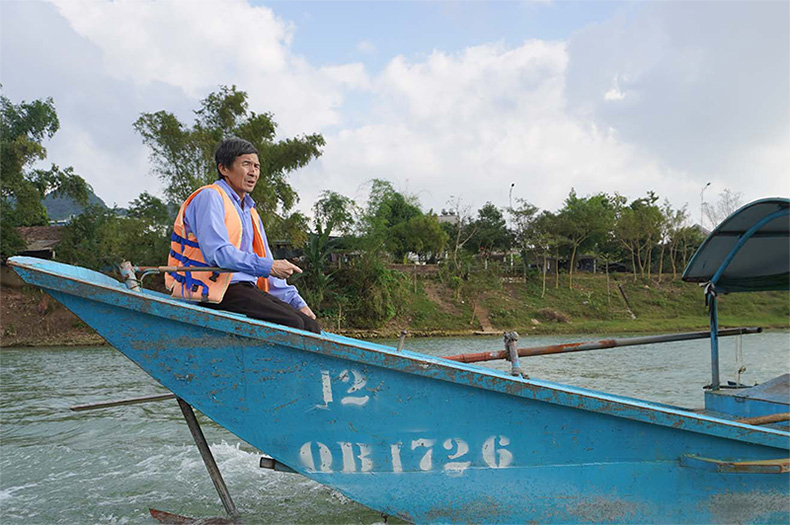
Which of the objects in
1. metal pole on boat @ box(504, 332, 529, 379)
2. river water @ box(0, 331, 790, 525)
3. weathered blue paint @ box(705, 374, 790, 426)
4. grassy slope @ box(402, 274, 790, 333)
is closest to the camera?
metal pole on boat @ box(504, 332, 529, 379)

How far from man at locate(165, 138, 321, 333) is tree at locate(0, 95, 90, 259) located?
79.2ft

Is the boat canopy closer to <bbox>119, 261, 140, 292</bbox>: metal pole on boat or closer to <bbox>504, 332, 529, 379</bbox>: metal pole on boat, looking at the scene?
<bbox>504, 332, 529, 379</bbox>: metal pole on boat

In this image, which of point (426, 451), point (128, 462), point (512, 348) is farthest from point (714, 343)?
point (128, 462)

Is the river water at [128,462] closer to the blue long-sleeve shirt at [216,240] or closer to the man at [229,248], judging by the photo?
the man at [229,248]

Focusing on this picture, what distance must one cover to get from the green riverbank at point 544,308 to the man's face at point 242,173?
2119cm

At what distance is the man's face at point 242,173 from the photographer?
3205 mm

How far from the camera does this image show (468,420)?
2.87 meters

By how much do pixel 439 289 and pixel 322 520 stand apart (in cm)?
2693

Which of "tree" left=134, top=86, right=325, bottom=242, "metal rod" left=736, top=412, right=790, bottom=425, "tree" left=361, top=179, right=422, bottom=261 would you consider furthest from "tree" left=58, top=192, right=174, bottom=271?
"metal rod" left=736, top=412, right=790, bottom=425

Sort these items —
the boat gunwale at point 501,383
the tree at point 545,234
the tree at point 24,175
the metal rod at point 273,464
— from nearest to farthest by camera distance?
the boat gunwale at point 501,383 → the metal rod at point 273,464 → the tree at point 24,175 → the tree at point 545,234

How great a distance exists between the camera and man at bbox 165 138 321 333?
2881 millimetres

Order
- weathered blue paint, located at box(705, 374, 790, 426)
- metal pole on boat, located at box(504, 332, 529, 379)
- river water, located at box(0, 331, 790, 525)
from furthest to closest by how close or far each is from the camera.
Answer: river water, located at box(0, 331, 790, 525), weathered blue paint, located at box(705, 374, 790, 426), metal pole on boat, located at box(504, 332, 529, 379)

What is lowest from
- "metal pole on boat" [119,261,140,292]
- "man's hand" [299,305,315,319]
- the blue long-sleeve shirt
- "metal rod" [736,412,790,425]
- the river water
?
the river water

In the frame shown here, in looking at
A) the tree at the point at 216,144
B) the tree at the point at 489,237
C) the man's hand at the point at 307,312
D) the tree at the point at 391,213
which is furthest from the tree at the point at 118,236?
the man's hand at the point at 307,312
